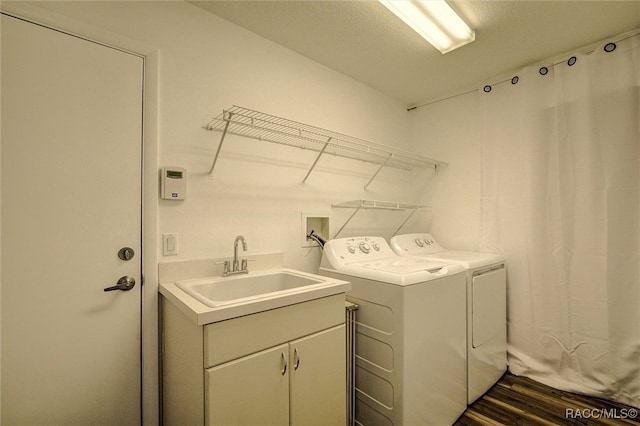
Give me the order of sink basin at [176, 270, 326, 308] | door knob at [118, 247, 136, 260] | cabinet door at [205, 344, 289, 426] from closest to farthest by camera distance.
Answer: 1. cabinet door at [205, 344, 289, 426]
2. door knob at [118, 247, 136, 260]
3. sink basin at [176, 270, 326, 308]

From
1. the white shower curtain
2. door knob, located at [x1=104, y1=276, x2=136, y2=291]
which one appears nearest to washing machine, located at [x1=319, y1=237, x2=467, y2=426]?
the white shower curtain

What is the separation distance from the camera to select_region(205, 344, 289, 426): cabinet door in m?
1.03

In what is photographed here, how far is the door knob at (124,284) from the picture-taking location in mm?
1341

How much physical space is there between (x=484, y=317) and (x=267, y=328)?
1.62 meters

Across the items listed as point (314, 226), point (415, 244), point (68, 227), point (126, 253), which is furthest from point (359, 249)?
point (68, 227)

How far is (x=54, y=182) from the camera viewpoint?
4.00 feet

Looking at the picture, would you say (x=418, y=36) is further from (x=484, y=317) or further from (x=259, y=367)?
(x=259, y=367)

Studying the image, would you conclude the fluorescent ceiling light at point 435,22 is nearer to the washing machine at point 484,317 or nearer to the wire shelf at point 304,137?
the wire shelf at point 304,137

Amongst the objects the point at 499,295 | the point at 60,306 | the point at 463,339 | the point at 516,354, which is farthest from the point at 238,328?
the point at 516,354

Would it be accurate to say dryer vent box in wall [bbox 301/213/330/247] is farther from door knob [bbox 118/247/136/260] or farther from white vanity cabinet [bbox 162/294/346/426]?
door knob [bbox 118/247/136/260]

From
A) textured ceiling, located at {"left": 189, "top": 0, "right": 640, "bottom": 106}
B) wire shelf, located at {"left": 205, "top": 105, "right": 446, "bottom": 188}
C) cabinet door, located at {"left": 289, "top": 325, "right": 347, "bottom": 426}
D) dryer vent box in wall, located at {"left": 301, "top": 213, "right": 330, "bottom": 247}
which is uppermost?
textured ceiling, located at {"left": 189, "top": 0, "right": 640, "bottom": 106}

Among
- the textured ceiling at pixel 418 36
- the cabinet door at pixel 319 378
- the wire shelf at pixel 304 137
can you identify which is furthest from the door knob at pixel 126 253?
the textured ceiling at pixel 418 36

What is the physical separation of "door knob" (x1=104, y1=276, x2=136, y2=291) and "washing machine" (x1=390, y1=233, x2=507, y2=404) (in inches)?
71.2

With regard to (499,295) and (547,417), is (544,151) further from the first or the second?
(547,417)
